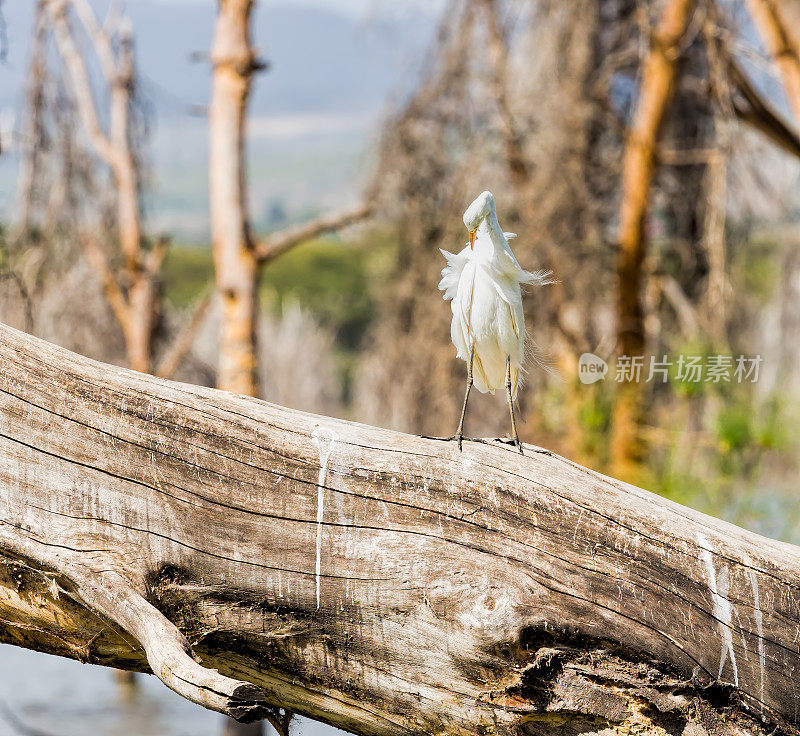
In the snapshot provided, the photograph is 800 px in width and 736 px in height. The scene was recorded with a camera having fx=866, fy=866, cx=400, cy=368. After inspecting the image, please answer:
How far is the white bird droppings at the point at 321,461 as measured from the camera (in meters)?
1.53

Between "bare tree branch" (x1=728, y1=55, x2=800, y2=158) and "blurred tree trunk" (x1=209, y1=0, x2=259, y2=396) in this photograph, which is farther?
"bare tree branch" (x1=728, y1=55, x2=800, y2=158)

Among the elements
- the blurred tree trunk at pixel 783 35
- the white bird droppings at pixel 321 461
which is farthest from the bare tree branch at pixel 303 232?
the white bird droppings at pixel 321 461

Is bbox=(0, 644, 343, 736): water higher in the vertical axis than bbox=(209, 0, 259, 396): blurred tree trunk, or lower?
lower

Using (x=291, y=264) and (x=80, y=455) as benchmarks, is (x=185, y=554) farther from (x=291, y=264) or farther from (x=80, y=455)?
(x=291, y=264)

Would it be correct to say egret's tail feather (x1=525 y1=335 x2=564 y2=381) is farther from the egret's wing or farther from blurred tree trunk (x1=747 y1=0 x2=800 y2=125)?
blurred tree trunk (x1=747 y1=0 x2=800 y2=125)

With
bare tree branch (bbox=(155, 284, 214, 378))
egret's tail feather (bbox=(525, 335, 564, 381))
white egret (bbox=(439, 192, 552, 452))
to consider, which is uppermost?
white egret (bbox=(439, 192, 552, 452))

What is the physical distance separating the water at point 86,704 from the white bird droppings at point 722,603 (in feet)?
17.3

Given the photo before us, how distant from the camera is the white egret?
1.50 m

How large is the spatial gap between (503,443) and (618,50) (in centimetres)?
369

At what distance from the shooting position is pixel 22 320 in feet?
11.5

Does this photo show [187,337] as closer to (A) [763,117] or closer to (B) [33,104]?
(B) [33,104]

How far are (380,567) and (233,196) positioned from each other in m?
2.27

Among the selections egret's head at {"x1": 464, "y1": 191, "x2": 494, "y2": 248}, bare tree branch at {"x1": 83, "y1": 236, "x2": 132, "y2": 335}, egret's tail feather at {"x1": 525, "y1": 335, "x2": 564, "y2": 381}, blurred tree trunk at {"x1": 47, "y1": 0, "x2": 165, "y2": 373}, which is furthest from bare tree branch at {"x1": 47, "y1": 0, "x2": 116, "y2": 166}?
egret's head at {"x1": 464, "y1": 191, "x2": 494, "y2": 248}

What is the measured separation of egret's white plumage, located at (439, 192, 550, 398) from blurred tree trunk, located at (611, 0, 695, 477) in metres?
2.69
